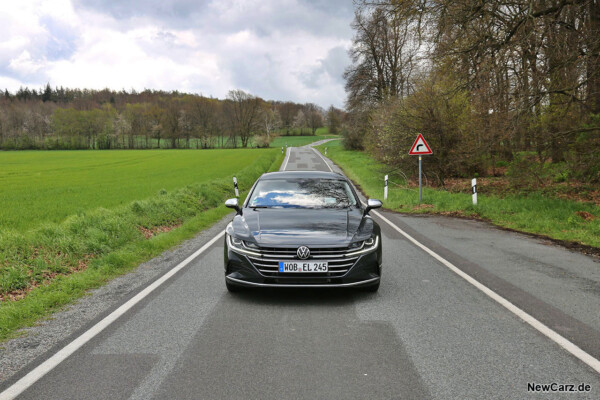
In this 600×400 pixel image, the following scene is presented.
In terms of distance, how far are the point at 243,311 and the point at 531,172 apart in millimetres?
13801

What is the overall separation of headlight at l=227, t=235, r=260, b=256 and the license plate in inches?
13.3

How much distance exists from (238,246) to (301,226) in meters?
0.80

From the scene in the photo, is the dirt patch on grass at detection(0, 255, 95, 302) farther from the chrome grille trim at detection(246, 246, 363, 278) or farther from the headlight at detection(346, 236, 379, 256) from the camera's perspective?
the headlight at detection(346, 236, 379, 256)

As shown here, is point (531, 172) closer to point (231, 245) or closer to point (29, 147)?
point (231, 245)

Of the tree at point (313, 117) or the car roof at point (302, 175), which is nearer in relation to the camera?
the car roof at point (302, 175)

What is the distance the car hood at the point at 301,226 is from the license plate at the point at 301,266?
0.20m

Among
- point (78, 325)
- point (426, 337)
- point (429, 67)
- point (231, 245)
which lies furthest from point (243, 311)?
point (429, 67)

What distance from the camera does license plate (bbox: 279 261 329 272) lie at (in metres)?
A: 4.98

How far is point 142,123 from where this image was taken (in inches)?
4304

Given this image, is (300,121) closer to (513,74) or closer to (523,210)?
(513,74)

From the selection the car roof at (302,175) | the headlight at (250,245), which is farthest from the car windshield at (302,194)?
the headlight at (250,245)

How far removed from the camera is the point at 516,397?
2963 mm

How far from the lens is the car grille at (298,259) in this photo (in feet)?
16.4

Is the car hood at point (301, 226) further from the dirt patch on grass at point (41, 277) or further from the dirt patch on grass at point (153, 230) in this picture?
the dirt patch on grass at point (153, 230)
